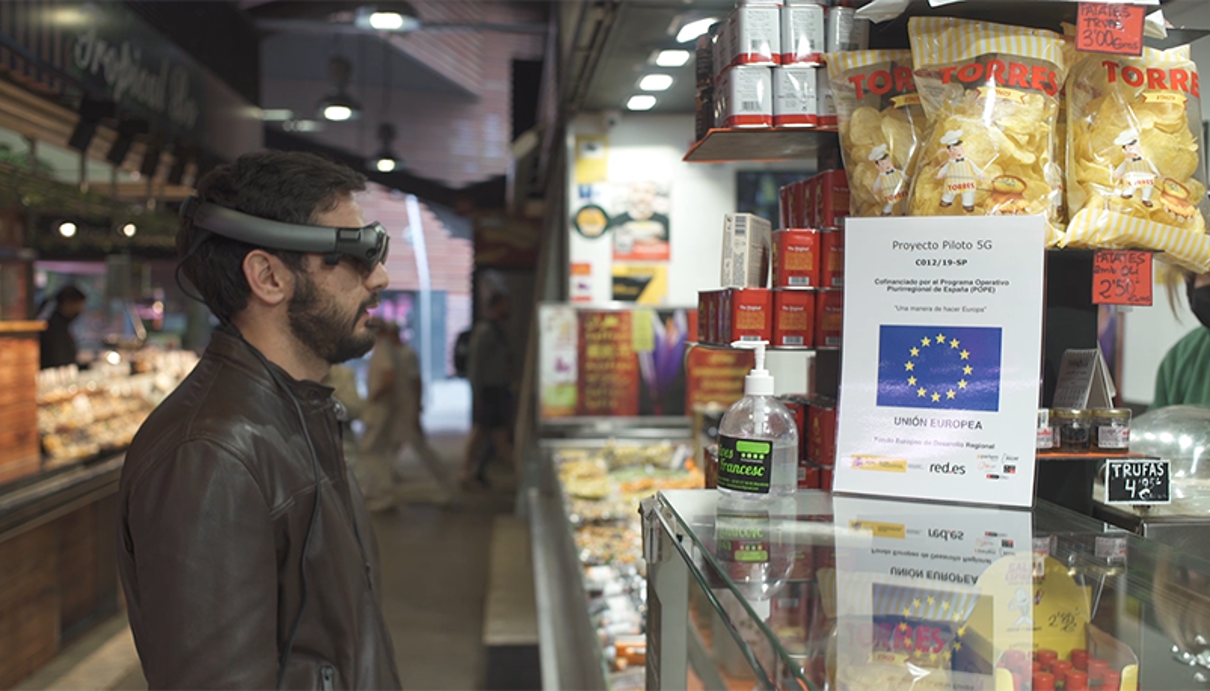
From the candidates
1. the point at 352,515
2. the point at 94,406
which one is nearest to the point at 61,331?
the point at 94,406

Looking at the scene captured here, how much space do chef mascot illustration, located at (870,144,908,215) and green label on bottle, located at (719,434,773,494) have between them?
42 cm

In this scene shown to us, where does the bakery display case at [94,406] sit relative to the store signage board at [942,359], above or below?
below

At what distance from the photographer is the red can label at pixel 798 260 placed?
1570 mm

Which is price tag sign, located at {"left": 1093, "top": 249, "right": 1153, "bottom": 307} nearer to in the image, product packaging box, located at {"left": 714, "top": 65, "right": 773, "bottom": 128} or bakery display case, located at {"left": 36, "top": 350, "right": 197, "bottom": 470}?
product packaging box, located at {"left": 714, "top": 65, "right": 773, "bottom": 128}

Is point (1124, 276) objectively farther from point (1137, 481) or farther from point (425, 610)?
point (425, 610)

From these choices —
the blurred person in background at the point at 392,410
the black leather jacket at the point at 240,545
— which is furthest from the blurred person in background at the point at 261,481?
the blurred person in background at the point at 392,410

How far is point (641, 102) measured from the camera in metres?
5.79

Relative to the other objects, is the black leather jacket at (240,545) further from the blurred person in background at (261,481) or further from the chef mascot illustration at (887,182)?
the chef mascot illustration at (887,182)

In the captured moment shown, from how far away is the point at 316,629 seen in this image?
1.63 m

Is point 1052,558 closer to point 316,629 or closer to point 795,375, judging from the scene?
point 316,629

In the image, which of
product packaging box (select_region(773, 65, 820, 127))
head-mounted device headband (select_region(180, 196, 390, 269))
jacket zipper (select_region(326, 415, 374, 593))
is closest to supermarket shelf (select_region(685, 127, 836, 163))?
product packaging box (select_region(773, 65, 820, 127))

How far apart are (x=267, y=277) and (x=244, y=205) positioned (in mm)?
138

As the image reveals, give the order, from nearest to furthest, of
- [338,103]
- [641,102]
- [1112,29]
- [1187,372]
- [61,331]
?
1. [1112,29]
2. [1187,372]
3. [641,102]
4. [61,331]
5. [338,103]

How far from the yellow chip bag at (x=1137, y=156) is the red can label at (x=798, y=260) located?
0.38 meters
